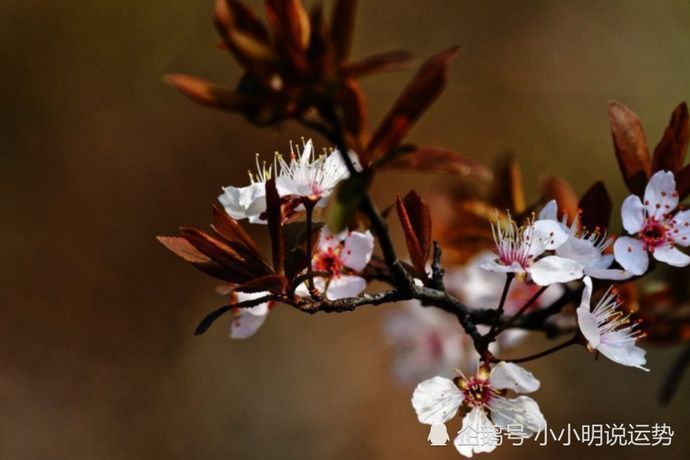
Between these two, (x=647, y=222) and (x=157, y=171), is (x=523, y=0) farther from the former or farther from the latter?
(x=647, y=222)

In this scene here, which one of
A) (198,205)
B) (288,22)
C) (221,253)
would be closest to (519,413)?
(221,253)

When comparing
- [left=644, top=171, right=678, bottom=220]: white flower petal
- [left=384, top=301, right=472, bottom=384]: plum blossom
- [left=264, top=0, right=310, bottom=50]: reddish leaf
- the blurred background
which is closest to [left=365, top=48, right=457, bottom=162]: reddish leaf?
[left=264, top=0, right=310, bottom=50]: reddish leaf

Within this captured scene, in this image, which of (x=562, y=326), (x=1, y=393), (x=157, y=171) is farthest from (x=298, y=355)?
(x=562, y=326)

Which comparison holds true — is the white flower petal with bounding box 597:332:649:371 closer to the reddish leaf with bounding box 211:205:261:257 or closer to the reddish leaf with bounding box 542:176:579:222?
the reddish leaf with bounding box 542:176:579:222

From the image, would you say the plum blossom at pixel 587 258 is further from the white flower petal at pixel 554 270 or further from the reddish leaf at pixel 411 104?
the reddish leaf at pixel 411 104

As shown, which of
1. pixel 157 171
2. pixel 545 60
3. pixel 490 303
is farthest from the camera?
pixel 545 60

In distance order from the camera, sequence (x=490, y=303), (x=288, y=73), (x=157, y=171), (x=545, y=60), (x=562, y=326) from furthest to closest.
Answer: (x=545, y=60)
(x=157, y=171)
(x=490, y=303)
(x=562, y=326)
(x=288, y=73)
